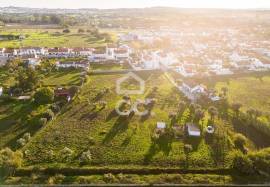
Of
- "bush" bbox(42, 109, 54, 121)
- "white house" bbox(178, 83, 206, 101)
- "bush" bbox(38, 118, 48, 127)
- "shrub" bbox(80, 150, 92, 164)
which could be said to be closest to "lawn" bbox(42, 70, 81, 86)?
"bush" bbox(42, 109, 54, 121)

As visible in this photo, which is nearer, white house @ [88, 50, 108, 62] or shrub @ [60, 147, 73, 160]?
shrub @ [60, 147, 73, 160]

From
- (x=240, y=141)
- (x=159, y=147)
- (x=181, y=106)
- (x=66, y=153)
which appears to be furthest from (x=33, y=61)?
(x=240, y=141)

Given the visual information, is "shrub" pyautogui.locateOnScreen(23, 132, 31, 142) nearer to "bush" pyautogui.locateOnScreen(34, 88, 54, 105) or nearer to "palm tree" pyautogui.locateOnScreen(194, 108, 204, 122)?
"bush" pyautogui.locateOnScreen(34, 88, 54, 105)

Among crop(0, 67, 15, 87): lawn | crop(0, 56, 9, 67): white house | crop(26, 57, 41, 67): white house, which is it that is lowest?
crop(0, 67, 15, 87): lawn

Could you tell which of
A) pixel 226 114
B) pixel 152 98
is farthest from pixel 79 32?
pixel 226 114

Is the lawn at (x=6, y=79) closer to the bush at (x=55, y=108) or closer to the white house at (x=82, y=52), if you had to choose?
the bush at (x=55, y=108)

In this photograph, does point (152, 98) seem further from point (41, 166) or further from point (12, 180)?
point (12, 180)
